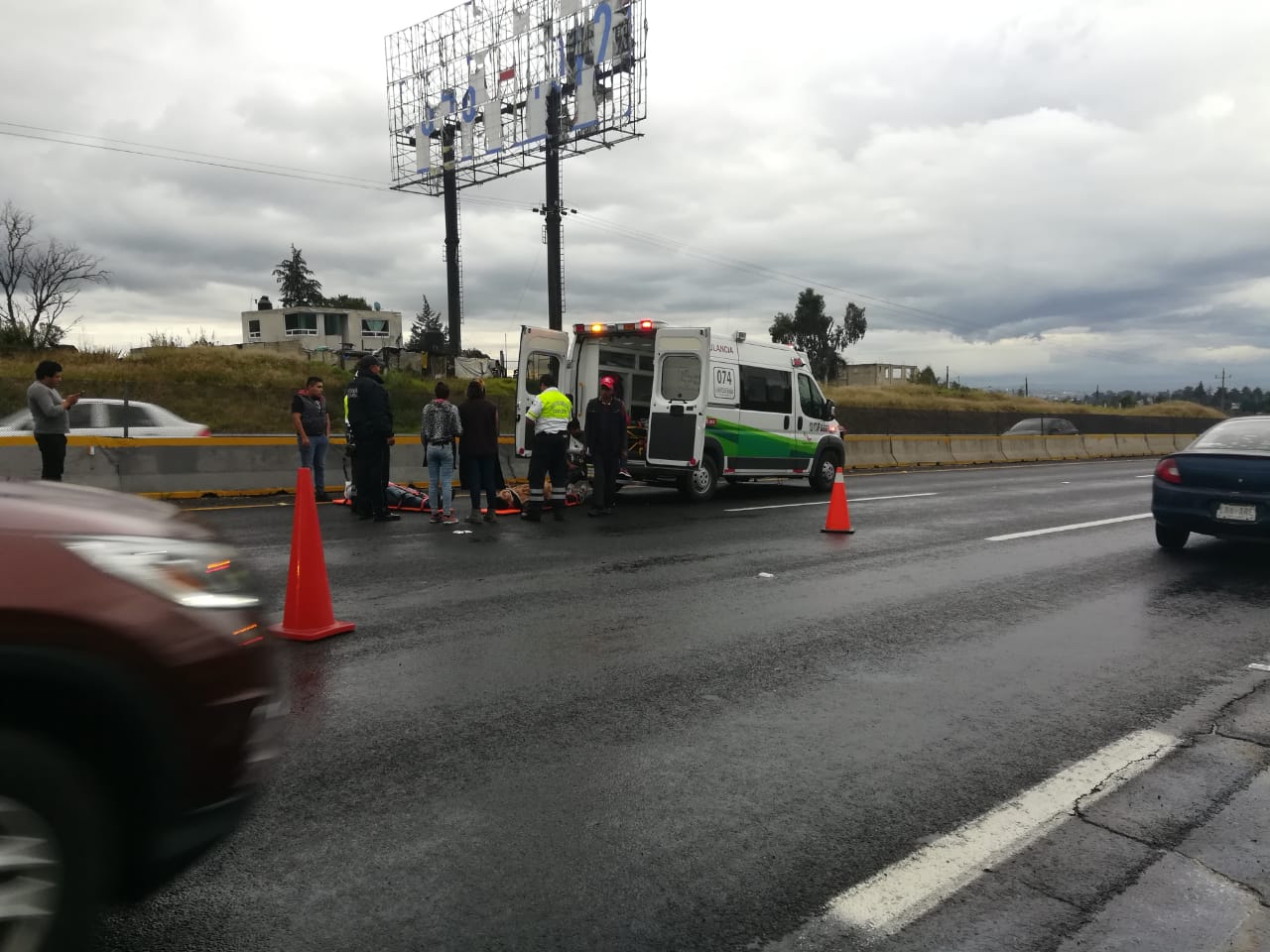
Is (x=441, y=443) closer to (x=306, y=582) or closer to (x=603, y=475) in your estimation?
(x=603, y=475)

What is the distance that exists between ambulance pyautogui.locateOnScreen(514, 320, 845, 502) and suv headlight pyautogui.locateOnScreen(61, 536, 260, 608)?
10.1 metres

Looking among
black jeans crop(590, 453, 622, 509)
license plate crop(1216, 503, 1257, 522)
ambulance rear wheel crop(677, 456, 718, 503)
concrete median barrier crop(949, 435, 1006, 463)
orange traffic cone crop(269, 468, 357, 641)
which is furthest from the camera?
concrete median barrier crop(949, 435, 1006, 463)

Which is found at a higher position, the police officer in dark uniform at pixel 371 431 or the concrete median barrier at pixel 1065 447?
the police officer in dark uniform at pixel 371 431

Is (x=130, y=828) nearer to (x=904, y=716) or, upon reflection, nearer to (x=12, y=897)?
(x=12, y=897)

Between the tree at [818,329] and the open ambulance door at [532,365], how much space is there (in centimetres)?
6867

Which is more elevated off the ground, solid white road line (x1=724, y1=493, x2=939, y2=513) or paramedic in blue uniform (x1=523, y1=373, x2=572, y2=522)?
paramedic in blue uniform (x1=523, y1=373, x2=572, y2=522)

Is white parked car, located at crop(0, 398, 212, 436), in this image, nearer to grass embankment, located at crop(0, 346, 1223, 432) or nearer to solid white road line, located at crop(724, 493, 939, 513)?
solid white road line, located at crop(724, 493, 939, 513)

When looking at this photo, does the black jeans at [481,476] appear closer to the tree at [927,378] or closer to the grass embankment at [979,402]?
the grass embankment at [979,402]

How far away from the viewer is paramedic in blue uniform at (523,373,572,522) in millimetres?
11641

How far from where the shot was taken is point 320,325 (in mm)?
76812

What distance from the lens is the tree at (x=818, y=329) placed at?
8188cm

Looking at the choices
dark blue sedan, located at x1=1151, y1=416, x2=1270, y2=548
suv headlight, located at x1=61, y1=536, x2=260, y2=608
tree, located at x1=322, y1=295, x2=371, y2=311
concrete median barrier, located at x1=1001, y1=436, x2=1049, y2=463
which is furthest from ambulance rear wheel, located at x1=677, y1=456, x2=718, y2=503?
tree, located at x1=322, y1=295, x2=371, y2=311

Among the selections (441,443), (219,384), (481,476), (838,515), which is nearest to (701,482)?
(838,515)

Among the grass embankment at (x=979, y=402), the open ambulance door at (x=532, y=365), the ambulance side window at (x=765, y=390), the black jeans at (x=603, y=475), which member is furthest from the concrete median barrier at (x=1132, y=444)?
the black jeans at (x=603, y=475)
